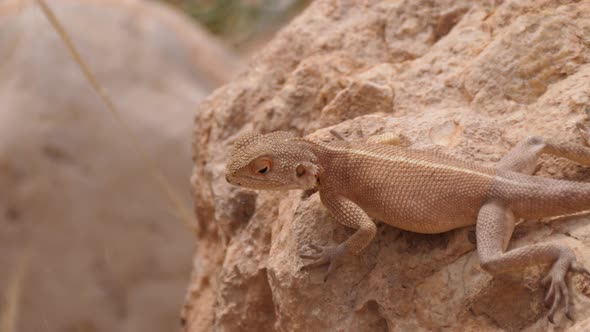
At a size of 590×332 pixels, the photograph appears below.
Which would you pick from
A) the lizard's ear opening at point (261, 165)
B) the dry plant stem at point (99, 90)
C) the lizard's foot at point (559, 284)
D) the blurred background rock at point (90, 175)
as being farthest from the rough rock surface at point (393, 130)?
the blurred background rock at point (90, 175)

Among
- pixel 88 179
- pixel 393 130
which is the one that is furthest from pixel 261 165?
pixel 88 179

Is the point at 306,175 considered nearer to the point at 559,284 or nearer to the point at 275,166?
the point at 275,166

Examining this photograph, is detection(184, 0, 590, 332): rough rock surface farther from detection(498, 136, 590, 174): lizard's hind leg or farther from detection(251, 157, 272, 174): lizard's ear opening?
detection(251, 157, 272, 174): lizard's ear opening

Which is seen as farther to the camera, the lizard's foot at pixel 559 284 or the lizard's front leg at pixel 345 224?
the lizard's front leg at pixel 345 224

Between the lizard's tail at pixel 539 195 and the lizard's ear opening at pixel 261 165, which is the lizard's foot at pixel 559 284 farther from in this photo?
the lizard's ear opening at pixel 261 165

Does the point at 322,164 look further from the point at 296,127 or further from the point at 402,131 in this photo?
the point at 296,127

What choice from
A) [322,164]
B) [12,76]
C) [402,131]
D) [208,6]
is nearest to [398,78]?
[402,131]

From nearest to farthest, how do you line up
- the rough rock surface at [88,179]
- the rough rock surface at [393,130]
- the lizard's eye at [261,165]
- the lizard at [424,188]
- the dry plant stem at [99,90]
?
the lizard at [424,188]
the rough rock surface at [393,130]
the lizard's eye at [261,165]
the dry plant stem at [99,90]
the rough rock surface at [88,179]

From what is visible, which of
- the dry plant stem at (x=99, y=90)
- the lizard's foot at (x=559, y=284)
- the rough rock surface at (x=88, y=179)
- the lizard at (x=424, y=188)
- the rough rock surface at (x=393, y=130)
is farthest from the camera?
the rough rock surface at (x=88, y=179)
